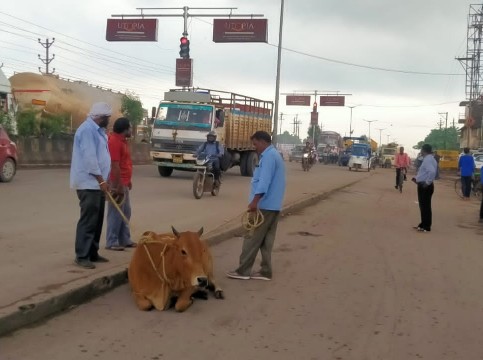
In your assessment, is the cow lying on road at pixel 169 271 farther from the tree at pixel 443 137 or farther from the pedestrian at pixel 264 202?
the tree at pixel 443 137

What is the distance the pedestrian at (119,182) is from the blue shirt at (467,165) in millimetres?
14351

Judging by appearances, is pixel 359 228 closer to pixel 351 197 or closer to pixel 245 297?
pixel 245 297

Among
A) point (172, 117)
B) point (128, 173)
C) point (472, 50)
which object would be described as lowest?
point (128, 173)

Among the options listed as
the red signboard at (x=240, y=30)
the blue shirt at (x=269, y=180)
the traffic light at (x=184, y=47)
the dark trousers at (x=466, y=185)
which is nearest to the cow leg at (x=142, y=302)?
the blue shirt at (x=269, y=180)

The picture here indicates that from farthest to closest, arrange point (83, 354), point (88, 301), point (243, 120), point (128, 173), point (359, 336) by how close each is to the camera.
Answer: point (243, 120)
point (128, 173)
point (88, 301)
point (359, 336)
point (83, 354)

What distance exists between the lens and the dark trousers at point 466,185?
19.9 meters

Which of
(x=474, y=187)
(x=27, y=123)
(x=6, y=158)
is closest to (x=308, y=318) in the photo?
(x=6, y=158)

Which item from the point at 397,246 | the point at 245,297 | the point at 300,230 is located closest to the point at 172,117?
the point at 300,230

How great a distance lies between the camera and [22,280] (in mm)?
5504

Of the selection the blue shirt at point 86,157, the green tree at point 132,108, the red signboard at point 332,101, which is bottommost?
the blue shirt at point 86,157

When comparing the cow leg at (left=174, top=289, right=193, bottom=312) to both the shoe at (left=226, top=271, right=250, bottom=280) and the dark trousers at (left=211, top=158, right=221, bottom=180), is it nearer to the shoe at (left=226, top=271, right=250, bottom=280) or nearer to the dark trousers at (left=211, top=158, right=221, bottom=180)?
the shoe at (left=226, top=271, right=250, bottom=280)

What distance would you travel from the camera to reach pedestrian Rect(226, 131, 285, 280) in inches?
253

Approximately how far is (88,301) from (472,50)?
56.7 metres

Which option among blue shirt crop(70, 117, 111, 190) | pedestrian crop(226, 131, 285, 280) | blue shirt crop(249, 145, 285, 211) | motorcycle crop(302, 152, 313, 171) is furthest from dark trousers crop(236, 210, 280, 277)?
motorcycle crop(302, 152, 313, 171)
